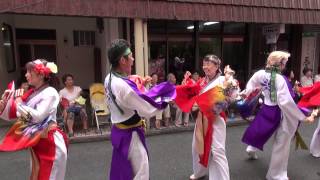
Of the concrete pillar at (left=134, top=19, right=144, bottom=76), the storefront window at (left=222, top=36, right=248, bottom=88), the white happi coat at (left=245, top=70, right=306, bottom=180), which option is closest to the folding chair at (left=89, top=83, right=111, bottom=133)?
the concrete pillar at (left=134, top=19, right=144, bottom=76)

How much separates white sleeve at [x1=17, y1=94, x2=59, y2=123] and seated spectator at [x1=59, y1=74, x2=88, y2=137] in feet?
11.9

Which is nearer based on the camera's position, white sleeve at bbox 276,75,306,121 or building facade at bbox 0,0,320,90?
white sleeve at bbox 276,75,306,121

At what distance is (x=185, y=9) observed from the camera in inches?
278

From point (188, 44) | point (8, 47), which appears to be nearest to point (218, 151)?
point (188, 44)

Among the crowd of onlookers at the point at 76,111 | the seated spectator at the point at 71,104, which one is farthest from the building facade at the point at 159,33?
the seated spectator at the point at 71,104

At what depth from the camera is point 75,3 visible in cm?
602

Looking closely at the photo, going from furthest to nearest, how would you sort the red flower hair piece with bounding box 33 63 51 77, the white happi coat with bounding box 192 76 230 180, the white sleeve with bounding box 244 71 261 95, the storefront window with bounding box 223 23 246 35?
the storefront window with bounding box 223 23 246 35 → the white sleeve with bounding box 244 71 261 95 → the white happi coat with bounding box 192 76 230 180 → the red flower hair piece with bounding box 33 63 51 77

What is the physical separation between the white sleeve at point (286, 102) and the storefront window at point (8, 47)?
25.4ft

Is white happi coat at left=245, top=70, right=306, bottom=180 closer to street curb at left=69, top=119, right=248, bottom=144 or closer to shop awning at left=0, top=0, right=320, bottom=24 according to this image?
street curb at left=69, top=119, right=248, bottom=144

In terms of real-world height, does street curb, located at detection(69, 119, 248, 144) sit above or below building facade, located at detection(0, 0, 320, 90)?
below

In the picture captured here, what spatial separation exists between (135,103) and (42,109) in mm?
897

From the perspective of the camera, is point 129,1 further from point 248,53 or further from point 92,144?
point 248,53

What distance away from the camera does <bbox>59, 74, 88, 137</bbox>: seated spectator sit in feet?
21.8

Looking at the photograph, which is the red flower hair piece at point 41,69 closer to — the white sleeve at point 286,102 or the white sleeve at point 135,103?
the white sleeve at point 135,103
